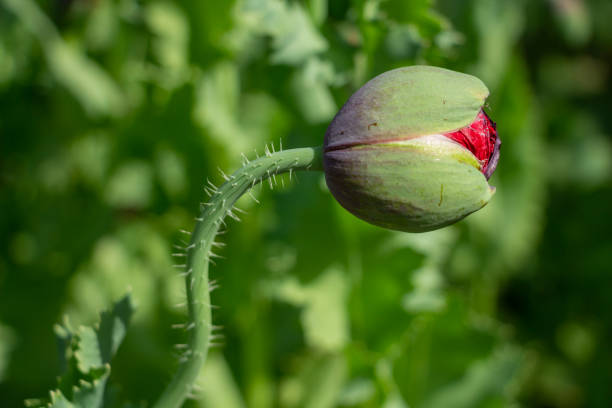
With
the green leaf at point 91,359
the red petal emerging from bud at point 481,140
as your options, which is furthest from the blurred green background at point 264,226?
the green leaf at point 91,359

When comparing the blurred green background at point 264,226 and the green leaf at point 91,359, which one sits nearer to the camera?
the green leaf at point 91,359

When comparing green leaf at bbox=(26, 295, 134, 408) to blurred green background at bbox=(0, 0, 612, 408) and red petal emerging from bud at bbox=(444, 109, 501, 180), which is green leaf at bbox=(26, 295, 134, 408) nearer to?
red petal emerging from bud at bbox=(444, 109, 501, 180)

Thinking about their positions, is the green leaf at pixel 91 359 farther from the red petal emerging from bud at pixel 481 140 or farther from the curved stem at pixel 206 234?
the red petal emerging from bud at pixel 481 140

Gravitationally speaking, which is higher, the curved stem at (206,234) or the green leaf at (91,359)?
the curved stem at (206,234)

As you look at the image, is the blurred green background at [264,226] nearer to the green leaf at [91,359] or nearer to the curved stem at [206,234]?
the curved stem at [206,234]

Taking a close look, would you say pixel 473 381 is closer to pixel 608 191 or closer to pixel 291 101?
pixel 291 101

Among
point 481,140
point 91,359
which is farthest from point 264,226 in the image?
point 481,140

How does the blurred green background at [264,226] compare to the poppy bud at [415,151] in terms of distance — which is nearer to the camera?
the poppy bud at [415,151]

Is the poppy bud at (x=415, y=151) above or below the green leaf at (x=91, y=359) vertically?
above
